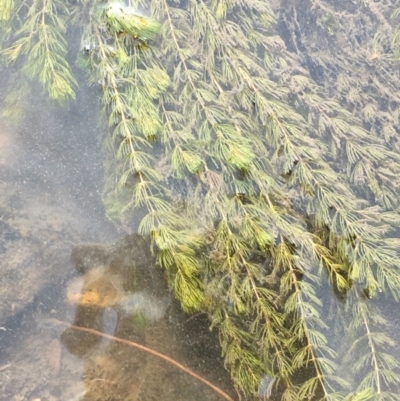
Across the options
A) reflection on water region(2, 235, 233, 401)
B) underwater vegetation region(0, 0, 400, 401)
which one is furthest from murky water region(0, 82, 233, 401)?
underwater vegetation region(0, 0, 400, 401)

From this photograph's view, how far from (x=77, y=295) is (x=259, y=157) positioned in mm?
1332

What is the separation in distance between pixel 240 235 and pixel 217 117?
29.4 inches

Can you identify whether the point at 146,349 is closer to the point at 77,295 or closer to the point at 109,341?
the point at 109,341

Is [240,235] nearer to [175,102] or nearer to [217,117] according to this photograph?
[217,117]

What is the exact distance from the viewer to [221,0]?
115 inches

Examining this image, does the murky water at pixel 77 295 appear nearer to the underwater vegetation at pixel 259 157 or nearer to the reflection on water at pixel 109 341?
the reflection on water at pixel 109 341

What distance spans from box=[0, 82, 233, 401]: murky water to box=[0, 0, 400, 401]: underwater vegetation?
15cm

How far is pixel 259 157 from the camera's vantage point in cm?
262

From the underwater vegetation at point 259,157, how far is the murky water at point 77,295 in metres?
0.15

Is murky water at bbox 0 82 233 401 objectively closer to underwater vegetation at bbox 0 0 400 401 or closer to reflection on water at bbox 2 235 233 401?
reflection on water at bbox 2 235 233 401

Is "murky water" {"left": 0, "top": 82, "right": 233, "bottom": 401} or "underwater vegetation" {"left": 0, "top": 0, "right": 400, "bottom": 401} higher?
"underwater vegetation" {"left": 0, "top": 0, "right": 400, "bottom": 401}

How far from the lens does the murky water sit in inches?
94.6

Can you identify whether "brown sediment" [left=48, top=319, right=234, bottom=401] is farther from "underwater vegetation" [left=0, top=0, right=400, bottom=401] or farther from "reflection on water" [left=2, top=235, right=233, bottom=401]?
"underwater vegetation" [left=0, top=0, right=400, bottom=401]

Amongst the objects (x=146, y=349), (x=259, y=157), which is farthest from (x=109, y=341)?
(x=259, y=157)
